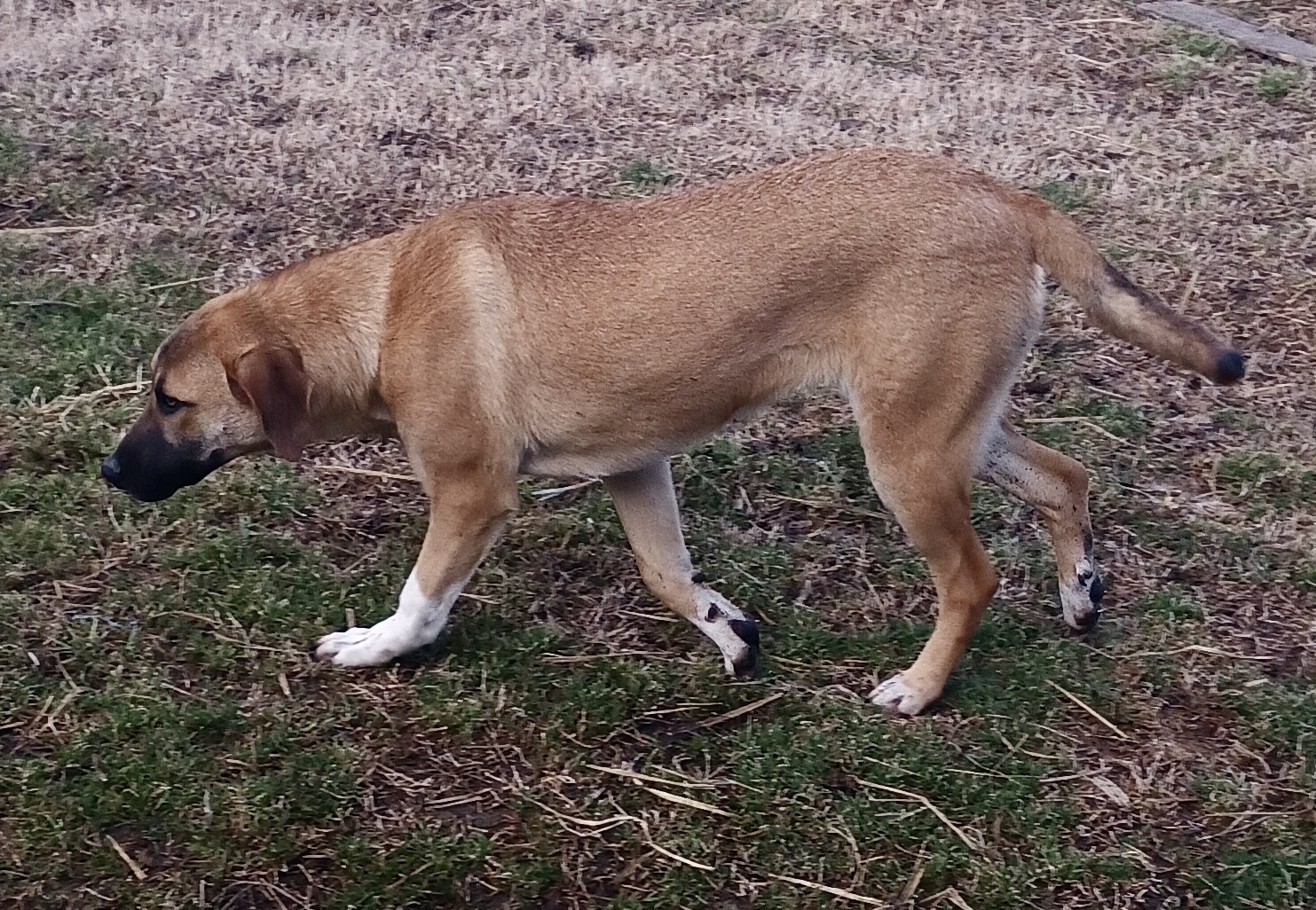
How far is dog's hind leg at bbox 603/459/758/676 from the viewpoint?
14.4 ft

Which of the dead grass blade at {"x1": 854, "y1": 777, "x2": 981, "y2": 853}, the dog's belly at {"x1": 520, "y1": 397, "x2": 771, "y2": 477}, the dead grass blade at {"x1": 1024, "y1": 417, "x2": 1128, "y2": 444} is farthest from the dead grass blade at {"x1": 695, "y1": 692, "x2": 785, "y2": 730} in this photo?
the dead grass blade at {"x1": 1024, "y1": 417, "x2": 1128, "y2": 444}

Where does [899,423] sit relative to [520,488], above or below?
above

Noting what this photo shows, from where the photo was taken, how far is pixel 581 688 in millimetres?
4242

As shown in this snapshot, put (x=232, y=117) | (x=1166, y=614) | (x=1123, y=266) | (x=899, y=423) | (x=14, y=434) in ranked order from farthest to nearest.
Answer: (x=232, y=117) → (x=1123, y=266) → (x=14, y=434) → (x=1166, y=614) → (x=899, y=423)

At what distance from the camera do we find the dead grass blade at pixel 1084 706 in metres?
4.16

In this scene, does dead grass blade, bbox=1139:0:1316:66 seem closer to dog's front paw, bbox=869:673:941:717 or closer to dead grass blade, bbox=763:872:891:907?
dog's front paw, bbox=869:673:941:717

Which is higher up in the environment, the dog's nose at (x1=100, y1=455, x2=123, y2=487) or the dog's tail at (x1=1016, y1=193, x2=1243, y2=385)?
the dog's tail at (x1=1016, y1=193, x2=1243, y2=385)

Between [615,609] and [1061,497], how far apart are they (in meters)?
1.42

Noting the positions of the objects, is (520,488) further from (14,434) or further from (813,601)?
(14,434)

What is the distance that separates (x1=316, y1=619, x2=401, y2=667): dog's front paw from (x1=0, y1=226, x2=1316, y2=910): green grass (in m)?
0.05

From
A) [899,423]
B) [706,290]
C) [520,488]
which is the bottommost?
[520,488]

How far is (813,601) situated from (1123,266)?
9.20 ft

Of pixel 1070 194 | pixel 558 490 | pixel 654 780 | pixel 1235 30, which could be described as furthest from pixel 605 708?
pixel 1235 30

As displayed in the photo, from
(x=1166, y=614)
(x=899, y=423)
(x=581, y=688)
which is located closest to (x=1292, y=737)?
(x=1166, y=614)
